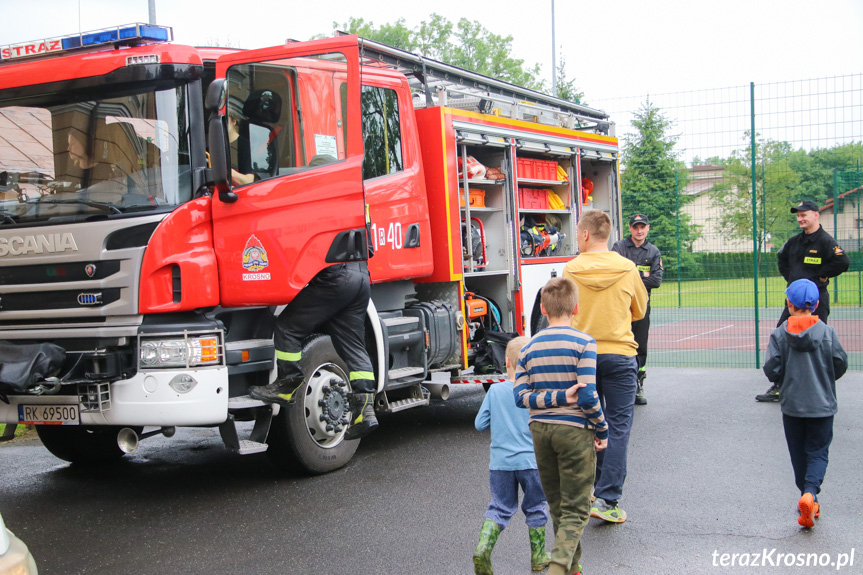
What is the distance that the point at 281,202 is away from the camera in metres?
5.72

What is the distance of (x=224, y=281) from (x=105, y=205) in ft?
2.93

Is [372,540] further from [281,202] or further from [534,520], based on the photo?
[281,202]

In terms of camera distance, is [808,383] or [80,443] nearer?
[808,383]

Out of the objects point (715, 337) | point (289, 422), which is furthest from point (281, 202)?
point (715, 337)

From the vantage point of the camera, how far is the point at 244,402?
18.6 feet

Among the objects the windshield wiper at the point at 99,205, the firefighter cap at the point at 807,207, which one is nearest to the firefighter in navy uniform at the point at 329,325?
the windshield wiper at the point at 99,205

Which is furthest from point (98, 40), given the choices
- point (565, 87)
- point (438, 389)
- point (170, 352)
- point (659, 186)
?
point (565, 87)

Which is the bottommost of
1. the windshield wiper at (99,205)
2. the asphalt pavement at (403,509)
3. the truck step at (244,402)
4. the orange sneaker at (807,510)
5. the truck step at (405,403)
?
the asphalt pavement at (403,509)

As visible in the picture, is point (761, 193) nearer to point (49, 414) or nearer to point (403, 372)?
point (403, 372)

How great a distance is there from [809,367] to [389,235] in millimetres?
3399

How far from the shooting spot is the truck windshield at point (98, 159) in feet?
18.1

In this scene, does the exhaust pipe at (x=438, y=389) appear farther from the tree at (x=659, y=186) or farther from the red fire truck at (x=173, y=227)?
the tree at (x=659, y=186)

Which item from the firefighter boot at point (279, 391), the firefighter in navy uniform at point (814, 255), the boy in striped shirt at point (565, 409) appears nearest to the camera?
the boy in striped shirt at point (565, 409)

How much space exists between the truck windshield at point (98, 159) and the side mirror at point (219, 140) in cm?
21
